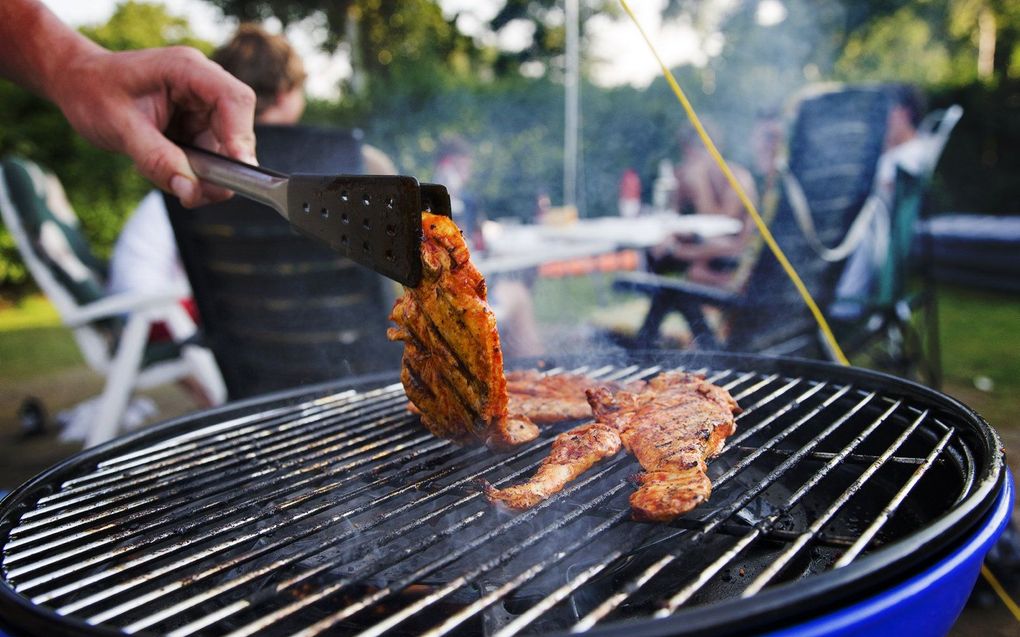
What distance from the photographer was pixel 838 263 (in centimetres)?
496

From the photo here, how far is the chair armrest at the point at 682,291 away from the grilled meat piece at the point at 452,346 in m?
2.97

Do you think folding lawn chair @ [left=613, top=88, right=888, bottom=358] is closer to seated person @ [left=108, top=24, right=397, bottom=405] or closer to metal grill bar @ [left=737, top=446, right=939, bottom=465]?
seated person @ [left=108, top=24, right=397, bottom=405]

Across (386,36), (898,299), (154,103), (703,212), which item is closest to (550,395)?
(154,103)

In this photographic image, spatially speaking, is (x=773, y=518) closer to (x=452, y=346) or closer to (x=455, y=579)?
(x=455, y=579)

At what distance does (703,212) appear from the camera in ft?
29.3

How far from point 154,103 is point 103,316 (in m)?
2.78

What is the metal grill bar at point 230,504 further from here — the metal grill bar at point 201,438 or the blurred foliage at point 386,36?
the blurred foliage at point 386,36

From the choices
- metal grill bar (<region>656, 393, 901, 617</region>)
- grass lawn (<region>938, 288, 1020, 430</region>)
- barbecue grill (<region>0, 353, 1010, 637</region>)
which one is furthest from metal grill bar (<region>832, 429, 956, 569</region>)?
grass lawn (<region>938, 288, 1020, 430</region>)

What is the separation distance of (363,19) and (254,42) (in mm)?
13039

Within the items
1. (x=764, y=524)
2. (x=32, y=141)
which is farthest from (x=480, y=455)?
(x=32, y=141)

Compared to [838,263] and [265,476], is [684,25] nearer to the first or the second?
[838,263]

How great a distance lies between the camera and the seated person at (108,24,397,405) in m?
4.38

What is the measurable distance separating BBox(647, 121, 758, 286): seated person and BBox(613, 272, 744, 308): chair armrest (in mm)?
2218

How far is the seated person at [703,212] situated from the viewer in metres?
7.34
